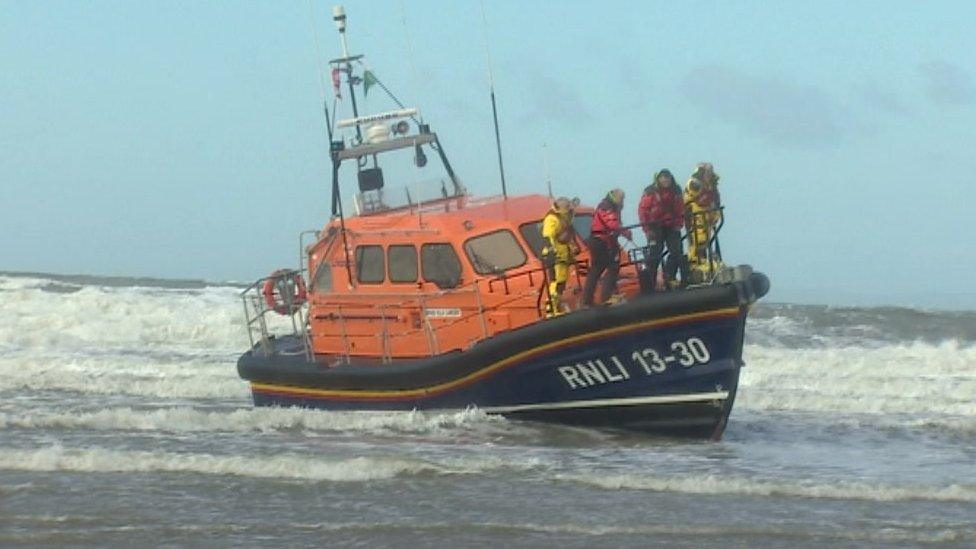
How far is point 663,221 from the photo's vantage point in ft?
34.9

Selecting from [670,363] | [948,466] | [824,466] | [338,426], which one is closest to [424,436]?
[338,426]

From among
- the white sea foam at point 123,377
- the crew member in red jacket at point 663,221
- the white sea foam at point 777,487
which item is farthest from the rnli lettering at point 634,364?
the white sea foam at point 123,377

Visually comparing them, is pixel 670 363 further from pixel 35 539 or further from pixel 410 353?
pixel 35 539

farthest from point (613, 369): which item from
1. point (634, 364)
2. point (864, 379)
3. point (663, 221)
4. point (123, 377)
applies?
point (123, 377)

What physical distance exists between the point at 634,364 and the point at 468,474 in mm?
1957

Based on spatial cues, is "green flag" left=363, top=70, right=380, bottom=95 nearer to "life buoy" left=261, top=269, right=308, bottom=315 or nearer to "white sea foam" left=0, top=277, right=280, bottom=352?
"life buoy" left=261, top=269, right=308, bottom=315

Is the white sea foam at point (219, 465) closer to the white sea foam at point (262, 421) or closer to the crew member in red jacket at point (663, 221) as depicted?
the white sea foam at point (262, 421)

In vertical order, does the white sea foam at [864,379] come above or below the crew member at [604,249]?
below

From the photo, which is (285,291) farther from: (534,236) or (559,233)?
(559,233)

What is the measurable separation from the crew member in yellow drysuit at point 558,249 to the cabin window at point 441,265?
0.92 m

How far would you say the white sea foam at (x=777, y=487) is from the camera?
8.33 metres

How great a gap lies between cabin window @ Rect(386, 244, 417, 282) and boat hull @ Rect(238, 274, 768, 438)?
2.37 feet

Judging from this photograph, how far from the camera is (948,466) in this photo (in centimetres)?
996

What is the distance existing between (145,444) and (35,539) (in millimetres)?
2752
